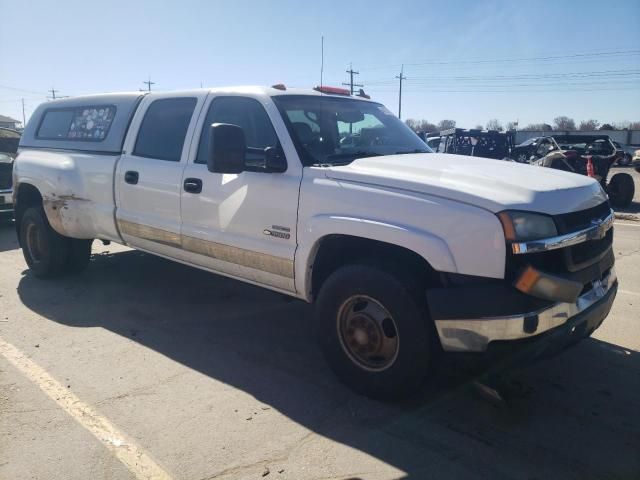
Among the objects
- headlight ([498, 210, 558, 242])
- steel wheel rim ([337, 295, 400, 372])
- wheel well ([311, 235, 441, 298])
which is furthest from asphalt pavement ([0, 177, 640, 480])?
headlight ([498, 210, 558, 242])

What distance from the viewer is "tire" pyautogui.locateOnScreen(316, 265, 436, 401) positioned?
2949 mm

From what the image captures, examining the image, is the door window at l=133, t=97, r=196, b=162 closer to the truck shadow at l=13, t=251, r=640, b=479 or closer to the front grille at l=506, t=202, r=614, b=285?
the truck shadow at l=13, t=251, r=640, b=479

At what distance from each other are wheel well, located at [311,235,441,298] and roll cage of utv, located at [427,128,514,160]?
564 inches

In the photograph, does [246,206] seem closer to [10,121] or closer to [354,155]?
[354,155]

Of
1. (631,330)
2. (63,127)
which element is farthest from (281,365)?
(63,127)

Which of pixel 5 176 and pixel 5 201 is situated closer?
pixel 5 201

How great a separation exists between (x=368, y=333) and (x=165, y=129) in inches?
103

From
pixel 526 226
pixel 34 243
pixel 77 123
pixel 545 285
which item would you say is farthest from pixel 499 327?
pixel 34 243

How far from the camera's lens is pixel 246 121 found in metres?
4.01

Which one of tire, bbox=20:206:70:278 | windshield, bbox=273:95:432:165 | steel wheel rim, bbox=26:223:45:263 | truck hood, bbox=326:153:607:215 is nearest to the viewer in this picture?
truck hood, bbox=326:153:607:215

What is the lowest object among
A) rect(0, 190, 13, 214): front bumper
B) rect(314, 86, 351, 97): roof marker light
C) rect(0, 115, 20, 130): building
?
rect(0, 190, 13, 214): front bumper

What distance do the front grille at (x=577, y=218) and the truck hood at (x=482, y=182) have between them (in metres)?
0.03

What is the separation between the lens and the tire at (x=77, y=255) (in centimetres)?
589

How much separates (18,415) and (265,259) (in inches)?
69.8
